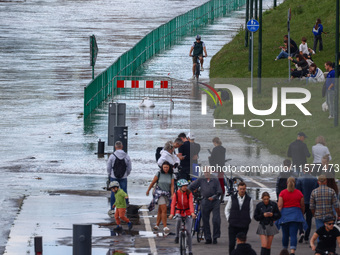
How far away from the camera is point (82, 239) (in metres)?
15.1

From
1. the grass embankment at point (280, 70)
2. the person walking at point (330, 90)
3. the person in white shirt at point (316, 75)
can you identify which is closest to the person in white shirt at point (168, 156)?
the grass embankment at point (280, 70)

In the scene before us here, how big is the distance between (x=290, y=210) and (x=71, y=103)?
2533 centimetres

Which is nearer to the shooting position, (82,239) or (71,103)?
(82,239)

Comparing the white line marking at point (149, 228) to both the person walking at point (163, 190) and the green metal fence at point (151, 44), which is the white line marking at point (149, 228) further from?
the green metal fence at point (151, 44)

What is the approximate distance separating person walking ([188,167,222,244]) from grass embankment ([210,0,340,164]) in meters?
9.61

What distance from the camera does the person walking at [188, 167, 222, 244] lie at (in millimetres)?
18922

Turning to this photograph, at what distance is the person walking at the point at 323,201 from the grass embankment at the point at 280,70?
1029cm

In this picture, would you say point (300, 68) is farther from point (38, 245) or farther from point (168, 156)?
point (38, 245)

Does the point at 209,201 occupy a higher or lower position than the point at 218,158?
lower

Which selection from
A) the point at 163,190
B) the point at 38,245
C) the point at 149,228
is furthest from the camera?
the point at 149,228

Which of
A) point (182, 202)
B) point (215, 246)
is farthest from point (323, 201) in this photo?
point (182, 202)

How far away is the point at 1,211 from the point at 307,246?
24.7 feet

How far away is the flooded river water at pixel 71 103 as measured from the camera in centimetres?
2817
